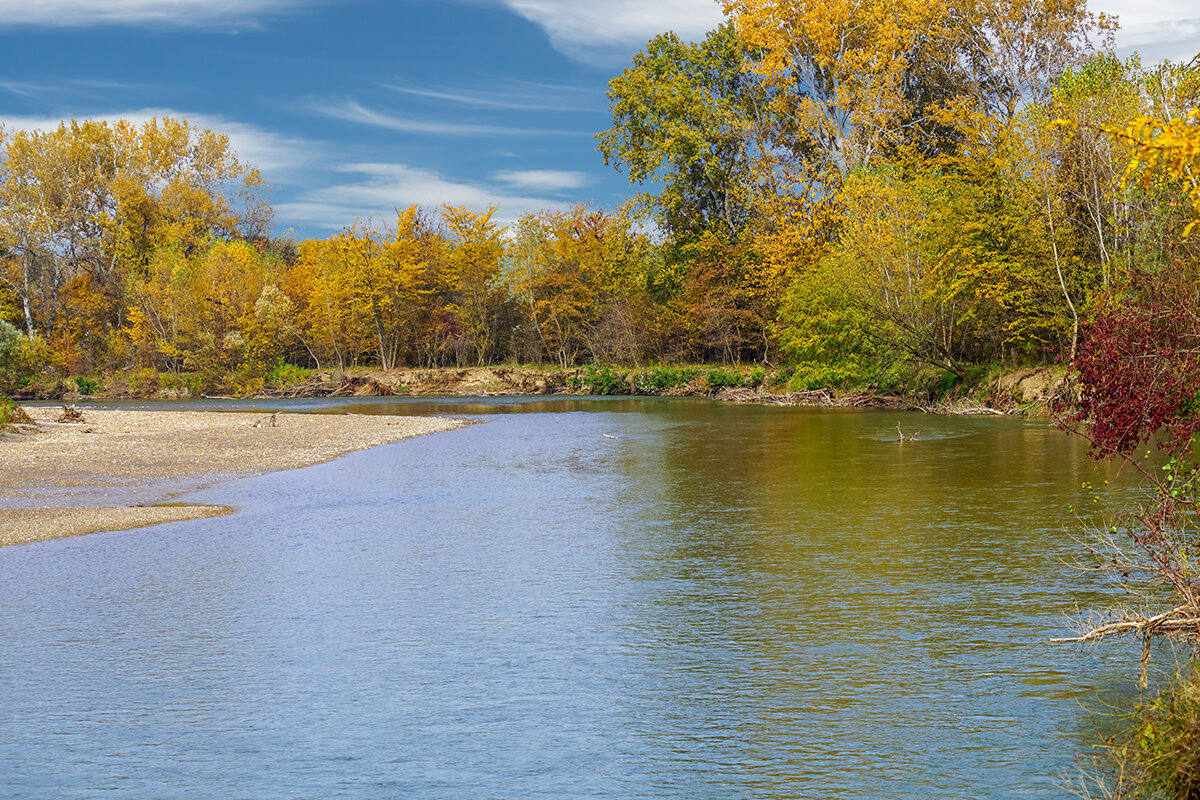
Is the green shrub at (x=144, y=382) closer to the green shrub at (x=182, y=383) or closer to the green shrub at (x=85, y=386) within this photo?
the green shrub at (x=182, y=383)

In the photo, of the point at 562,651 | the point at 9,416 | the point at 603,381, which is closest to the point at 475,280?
the point at 603,381

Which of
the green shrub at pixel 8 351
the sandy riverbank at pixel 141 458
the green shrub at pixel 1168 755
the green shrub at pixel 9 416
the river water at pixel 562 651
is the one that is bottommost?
the river water at pixel 562 651

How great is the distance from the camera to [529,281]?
77562 millimetres

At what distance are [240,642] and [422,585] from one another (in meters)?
3.06

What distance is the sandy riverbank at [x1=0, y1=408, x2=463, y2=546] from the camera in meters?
19.0

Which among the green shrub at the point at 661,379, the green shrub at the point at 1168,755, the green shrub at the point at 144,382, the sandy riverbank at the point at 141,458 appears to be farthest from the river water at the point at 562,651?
the green shrub at the point at 144,382

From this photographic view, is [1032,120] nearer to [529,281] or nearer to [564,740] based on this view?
[564,740]

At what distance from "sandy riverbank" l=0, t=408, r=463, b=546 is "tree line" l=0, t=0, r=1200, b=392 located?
1803 centimetres

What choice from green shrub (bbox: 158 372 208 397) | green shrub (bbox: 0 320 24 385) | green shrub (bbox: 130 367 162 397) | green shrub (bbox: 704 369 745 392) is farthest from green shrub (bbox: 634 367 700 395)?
green shrub (bbox: 0 320 24 385)

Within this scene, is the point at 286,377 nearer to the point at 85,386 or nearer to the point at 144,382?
the point at 144,382

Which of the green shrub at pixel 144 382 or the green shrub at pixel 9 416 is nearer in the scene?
the green shrub at pixel 9 416

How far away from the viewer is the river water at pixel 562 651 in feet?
26.6

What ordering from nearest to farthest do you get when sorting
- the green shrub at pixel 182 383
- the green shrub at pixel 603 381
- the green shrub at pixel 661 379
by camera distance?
1. the green shrub at pixel 661 379
2. the green shrub at pixel 603 381
3. the green shrub at pixel 182 383

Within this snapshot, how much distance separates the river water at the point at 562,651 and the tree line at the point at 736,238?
5.03 meters
